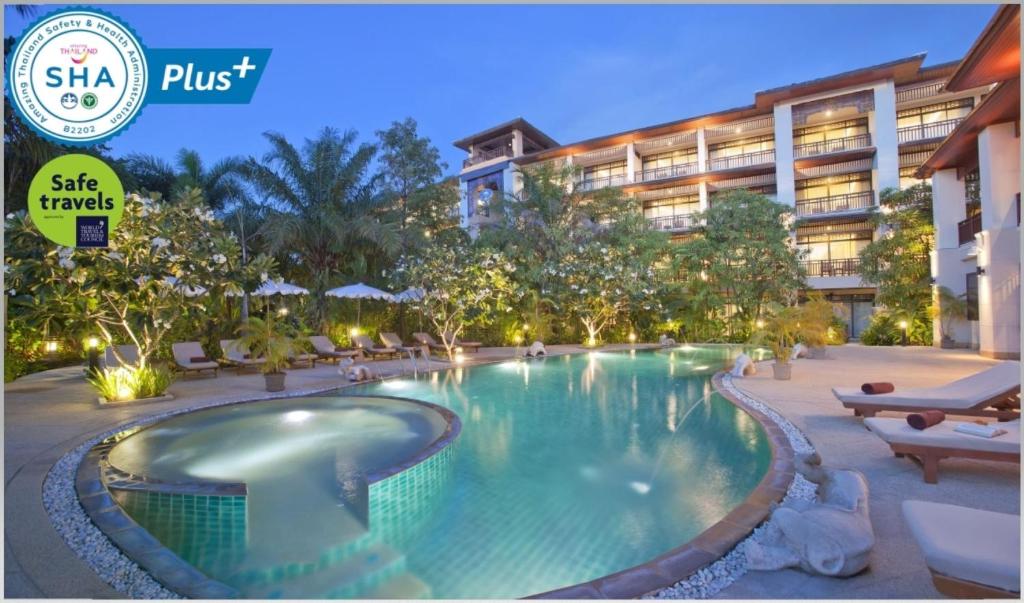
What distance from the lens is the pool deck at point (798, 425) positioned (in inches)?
109

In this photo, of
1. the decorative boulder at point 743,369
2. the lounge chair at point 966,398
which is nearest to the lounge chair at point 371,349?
the decorative boulder at point 743,369

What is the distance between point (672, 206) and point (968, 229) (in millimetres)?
15266

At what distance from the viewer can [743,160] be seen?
86.8 ft

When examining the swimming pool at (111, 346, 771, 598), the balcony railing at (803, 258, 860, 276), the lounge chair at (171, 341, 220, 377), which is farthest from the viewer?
the balcony railing at (803, 258, 860, 276)

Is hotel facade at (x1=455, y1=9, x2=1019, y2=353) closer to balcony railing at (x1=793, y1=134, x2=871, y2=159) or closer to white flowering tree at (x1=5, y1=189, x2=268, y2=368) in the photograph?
balcony railing at (x1=793, y1=134, x2=871, y2=159)

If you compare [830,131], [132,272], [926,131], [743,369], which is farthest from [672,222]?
[132,272]

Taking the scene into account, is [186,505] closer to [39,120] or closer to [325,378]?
[39,120]

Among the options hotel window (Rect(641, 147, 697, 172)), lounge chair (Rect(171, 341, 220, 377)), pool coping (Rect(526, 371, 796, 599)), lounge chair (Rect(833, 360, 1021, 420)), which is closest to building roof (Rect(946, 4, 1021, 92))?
lounge chair (Rect(833, 360, 1021, 420))

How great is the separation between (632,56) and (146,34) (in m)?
5.32

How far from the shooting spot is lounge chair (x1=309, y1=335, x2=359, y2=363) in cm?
1341

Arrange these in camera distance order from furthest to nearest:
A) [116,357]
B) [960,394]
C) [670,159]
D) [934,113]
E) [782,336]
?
[670,159]
[934,113]
[782,336]
[116,357]
[960,394]

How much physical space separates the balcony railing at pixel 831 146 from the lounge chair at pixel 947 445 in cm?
2382

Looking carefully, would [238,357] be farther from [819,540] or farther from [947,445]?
[947,445]

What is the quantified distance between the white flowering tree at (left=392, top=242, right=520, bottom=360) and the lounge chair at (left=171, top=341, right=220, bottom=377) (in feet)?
18.8
